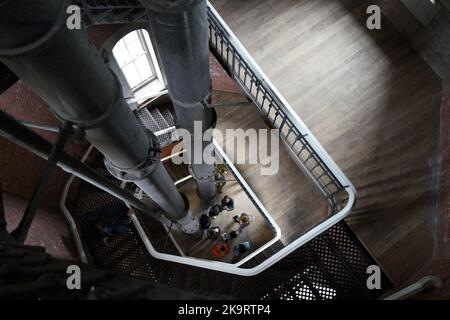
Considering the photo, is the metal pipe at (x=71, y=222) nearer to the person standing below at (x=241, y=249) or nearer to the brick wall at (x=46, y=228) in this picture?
the brick wall at (x=46, y=228)

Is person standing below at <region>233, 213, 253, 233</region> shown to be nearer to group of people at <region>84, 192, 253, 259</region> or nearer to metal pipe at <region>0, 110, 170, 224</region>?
group of people at <region>84, 192, 253, 259</region>

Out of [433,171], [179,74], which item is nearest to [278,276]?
[433,171]

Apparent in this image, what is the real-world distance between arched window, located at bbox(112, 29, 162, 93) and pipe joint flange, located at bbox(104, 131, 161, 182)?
4.17 m

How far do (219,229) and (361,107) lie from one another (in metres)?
4.04

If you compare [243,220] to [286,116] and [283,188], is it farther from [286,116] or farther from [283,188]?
[286,116]

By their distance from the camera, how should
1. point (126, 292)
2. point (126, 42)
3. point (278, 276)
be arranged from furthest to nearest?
1. point (126, 42)
2. point (278, 276)
3. point (126, 292)

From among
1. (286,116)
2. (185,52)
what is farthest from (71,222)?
(185,52)

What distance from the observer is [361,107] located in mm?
5973

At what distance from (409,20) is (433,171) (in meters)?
2.68

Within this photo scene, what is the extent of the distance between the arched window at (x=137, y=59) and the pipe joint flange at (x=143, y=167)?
13.7 ft

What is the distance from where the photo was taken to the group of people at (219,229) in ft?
25.3

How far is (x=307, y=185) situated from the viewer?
650cm

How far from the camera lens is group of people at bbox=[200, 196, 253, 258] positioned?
7.71 meters
